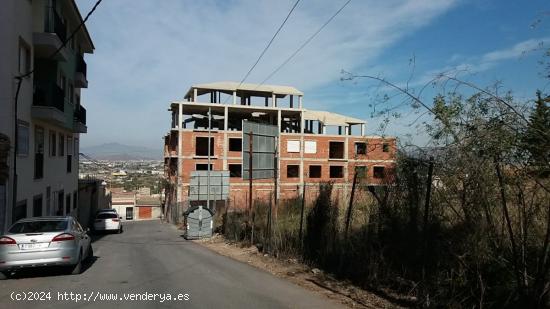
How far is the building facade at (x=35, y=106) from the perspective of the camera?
56.5ft

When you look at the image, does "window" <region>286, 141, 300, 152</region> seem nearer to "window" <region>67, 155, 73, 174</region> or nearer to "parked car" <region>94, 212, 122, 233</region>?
"parked car" <region>94, 212, 122, 233</region>

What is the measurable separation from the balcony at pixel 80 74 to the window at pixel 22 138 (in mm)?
11191

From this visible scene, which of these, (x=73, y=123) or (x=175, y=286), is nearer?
(x=175, y=286)

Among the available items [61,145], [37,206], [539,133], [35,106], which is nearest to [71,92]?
[61,145]

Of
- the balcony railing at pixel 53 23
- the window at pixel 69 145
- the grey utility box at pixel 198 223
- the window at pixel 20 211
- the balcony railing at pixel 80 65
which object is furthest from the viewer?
the window at pixel 69 145

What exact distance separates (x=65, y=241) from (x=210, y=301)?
5.26m

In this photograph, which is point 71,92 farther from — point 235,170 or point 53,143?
point 235,170

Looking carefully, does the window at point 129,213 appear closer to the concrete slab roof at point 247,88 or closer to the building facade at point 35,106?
the concrete slab roof at point 247,88

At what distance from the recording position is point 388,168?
9406 mm

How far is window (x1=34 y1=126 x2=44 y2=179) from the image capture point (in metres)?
21.7

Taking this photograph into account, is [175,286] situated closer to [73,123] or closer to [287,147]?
[73,123]

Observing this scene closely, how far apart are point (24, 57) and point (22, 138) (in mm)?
3246

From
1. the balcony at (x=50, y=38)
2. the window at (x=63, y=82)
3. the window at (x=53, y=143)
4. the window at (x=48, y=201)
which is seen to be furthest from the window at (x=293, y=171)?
the balcony at (x=50, y=38)

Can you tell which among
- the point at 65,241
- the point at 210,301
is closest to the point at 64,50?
the point at 65,241
